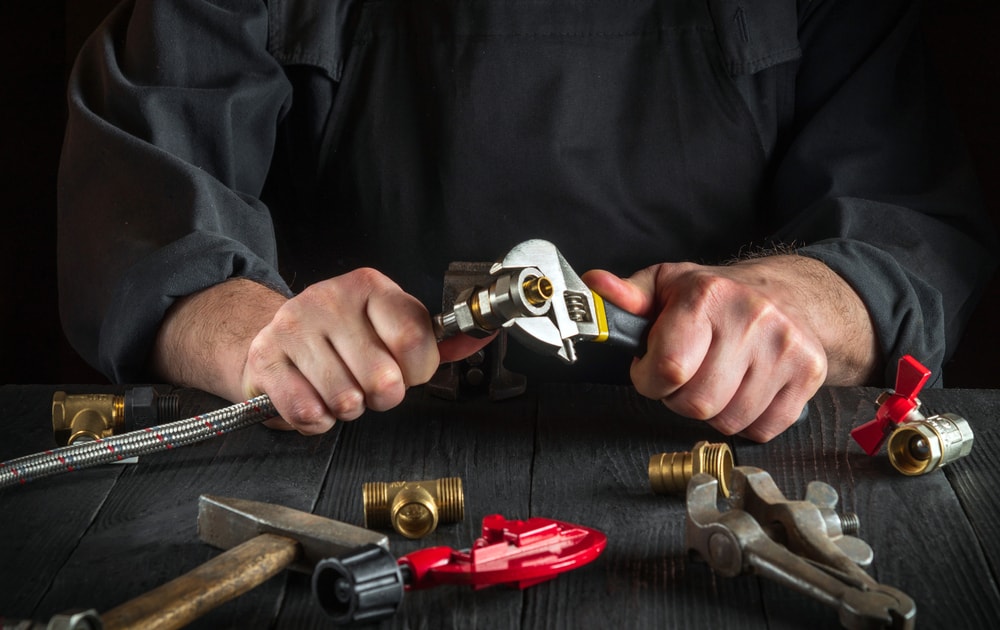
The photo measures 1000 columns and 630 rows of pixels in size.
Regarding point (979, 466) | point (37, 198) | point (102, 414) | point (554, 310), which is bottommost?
point (37, 198)

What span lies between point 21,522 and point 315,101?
2.69 feet

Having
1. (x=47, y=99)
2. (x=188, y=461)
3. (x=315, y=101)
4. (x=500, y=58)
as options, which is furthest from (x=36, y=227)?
(x=188, y=461)

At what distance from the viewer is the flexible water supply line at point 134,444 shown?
96 cm

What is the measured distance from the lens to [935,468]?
1004 millimetres

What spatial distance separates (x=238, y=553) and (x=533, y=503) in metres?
0.28

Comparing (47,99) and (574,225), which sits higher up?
(574,225)

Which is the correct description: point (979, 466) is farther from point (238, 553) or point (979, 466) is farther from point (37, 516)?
point (37, 516)

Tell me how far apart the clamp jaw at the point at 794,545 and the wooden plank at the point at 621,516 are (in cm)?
3

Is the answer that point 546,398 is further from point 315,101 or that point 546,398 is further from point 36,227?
point 36,227

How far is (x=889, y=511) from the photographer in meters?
0.93

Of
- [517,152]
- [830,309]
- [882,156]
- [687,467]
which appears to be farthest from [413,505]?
[882,156]

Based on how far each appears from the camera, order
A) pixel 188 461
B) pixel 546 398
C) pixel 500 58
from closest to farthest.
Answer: pixel 188 461, pixel 546 398, pixel 500 58

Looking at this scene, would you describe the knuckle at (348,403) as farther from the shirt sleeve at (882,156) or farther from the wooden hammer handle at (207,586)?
the shirt sleeve at (882,156)

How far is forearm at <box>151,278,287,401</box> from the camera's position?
118cm
